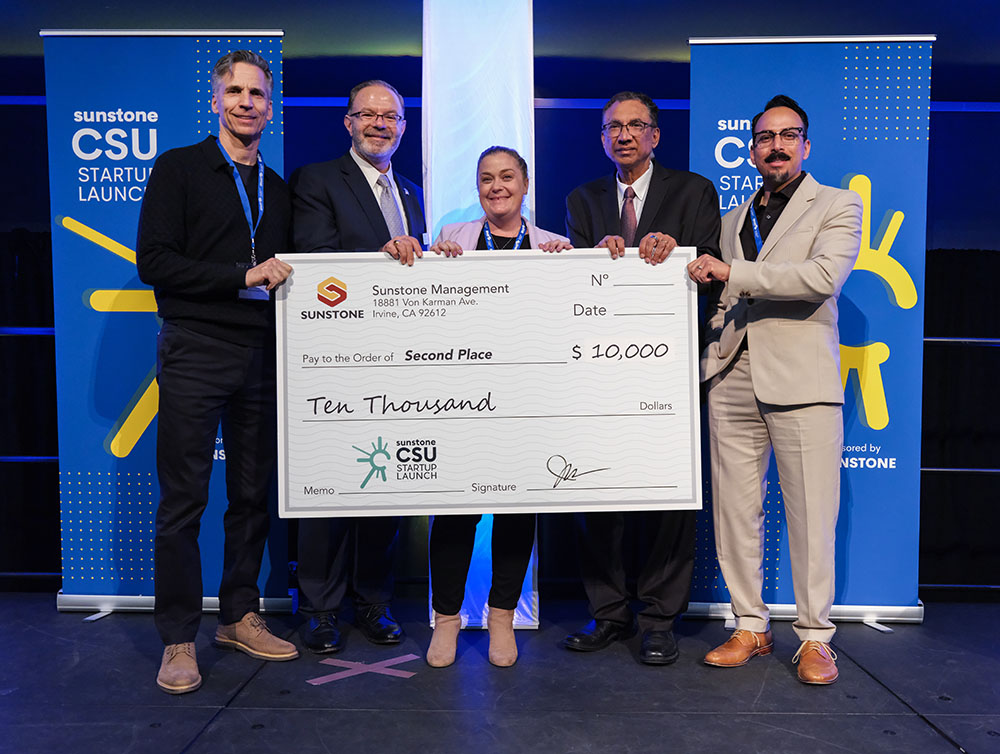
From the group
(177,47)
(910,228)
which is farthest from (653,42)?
(177,47)

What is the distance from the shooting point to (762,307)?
2902mm

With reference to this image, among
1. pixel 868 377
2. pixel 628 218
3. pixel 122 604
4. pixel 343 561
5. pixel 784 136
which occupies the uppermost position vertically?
pixel 784 136

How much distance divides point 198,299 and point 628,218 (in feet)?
5.06

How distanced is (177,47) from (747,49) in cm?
241

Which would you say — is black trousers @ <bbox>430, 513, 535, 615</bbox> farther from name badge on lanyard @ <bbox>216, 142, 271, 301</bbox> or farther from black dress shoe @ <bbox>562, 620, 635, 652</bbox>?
name badge on lanyard @ <bbox>216, 142, 271, 301</bbox>

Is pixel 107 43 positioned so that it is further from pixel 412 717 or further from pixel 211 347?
pixel 412 717

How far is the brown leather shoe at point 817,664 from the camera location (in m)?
2.76

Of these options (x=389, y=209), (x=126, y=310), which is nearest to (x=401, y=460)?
(x=389, y=209)

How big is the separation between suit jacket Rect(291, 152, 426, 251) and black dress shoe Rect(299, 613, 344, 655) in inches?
54.6

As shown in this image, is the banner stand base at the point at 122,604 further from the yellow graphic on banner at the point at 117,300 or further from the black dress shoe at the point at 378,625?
the yellow graphic on banner at the point at 117,300

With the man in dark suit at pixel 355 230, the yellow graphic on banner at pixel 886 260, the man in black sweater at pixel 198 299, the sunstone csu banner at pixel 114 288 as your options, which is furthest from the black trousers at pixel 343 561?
the yellow graphic on banner at pixel 886 260

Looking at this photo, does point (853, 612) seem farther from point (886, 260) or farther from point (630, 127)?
point (630, 127)

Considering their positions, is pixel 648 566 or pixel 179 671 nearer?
pixel 179 671

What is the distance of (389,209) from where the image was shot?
314cm
